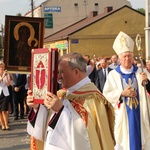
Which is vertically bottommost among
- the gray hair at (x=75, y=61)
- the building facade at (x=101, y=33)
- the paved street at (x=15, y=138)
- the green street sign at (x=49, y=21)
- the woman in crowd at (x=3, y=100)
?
the paved street at (x=15, y=138)

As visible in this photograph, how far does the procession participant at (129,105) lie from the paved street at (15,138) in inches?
105

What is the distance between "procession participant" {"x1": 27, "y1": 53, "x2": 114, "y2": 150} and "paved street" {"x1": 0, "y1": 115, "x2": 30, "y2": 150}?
481cm

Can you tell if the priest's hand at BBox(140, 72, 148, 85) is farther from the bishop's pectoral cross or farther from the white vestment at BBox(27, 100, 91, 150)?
the white vestment at BBox(27, 100, 91, 150)

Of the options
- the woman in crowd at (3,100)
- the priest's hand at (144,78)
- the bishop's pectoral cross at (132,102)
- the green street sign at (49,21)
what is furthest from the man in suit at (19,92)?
the green street sign at (49,21)

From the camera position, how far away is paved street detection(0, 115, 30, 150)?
26.5ft

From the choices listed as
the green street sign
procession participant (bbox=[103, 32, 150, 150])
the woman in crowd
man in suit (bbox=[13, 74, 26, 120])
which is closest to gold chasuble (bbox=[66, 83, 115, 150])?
procession participant (bbox=[103, 32, 150, 150])

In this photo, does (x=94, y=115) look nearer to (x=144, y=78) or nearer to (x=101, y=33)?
(x=144, y=78)

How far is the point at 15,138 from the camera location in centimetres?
891

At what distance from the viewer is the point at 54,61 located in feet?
9.38

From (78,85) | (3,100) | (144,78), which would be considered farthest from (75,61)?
(3,100)

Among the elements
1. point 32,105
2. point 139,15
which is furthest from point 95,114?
point 139,15

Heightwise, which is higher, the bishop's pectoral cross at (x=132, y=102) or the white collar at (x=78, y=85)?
the white collar at (x=78, y=85)

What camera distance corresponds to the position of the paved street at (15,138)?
8.09 metres

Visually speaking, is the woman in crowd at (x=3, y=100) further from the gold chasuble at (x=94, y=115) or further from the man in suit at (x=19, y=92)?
the gold chasuble at (x=94, y=115)
